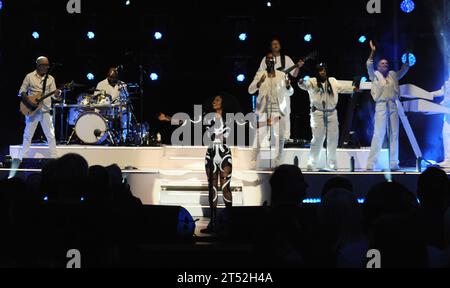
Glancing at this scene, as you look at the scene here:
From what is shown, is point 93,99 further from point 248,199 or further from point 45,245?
point 45,245

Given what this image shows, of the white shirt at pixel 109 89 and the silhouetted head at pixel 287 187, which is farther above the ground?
the white shirt at pixel 109 89

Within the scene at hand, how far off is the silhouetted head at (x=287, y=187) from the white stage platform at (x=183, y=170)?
4.57 meters

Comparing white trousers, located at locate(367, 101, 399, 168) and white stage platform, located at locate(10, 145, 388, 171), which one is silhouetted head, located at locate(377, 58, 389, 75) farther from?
white stage platform, located at locate(10, 145, 388, 171)

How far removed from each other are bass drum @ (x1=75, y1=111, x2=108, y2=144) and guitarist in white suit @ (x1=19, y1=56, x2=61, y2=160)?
3.55 feet

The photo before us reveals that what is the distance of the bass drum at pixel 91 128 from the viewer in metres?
10.2

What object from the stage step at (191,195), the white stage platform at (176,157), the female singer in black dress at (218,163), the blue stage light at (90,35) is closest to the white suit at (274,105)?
the white stage platform at (176,157)

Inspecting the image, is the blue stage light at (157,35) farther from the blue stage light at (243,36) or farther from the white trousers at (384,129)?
the white trousers at (384,129)

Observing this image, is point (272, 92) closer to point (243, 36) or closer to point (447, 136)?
point (447, 136)

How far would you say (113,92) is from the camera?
37.2 ft

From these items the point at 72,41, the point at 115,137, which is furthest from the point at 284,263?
the point at 72,41

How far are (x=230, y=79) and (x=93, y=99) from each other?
3180mm

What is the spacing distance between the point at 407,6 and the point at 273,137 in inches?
168

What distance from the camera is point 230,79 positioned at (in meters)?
11.9

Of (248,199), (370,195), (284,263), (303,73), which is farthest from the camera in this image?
(303,73)
